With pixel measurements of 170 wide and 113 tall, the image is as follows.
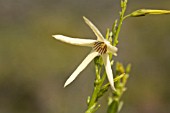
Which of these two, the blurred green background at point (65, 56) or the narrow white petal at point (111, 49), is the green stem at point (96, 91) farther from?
the blurred green background at point (65, 56)

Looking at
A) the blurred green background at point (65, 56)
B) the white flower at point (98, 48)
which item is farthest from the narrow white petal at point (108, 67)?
the blurred green background at point (65, 56)

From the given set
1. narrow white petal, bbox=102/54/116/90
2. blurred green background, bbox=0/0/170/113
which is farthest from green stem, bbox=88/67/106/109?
blurred green background, bbox=0/0/170/113

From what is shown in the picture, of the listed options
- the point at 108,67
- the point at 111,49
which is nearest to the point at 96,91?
the point at 108,67

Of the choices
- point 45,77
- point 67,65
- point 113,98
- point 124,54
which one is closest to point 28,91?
point 45,77

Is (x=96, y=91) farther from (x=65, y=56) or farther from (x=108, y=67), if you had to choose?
(x=65, y=56)

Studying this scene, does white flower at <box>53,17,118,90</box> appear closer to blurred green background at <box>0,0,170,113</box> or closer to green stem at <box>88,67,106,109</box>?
green stem at <box>88,67,106,109</box>
